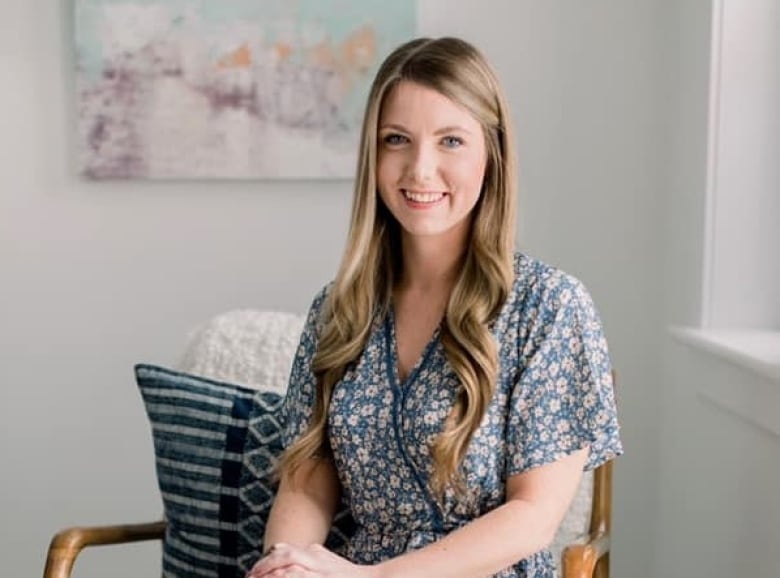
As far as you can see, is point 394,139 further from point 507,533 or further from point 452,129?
point 507,533

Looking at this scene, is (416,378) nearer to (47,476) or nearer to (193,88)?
(193,88)

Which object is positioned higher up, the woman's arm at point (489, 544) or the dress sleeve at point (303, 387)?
the dress sleeve at point (303, 387)

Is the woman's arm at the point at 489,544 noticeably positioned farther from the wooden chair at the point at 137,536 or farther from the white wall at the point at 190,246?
the white wall at the point at 190,246

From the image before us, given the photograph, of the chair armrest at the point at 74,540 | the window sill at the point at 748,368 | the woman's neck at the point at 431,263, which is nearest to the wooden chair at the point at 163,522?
the chair armrest at the point at 74,540

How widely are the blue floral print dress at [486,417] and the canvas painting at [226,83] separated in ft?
2.87

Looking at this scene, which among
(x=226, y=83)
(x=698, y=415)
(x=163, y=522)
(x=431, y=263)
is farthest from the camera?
(x=226, y=83)

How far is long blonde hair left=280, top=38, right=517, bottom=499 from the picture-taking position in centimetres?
163

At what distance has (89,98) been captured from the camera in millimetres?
2559

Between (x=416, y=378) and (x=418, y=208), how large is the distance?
0.75 ft

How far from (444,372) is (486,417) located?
9 cm

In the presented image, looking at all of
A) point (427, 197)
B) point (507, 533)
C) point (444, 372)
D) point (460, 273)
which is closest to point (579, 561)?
point (507, 533)

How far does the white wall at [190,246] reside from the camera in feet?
8.25

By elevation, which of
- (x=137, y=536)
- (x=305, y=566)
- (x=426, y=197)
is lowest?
(x=137, y=536)

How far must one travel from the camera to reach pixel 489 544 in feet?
5.22
